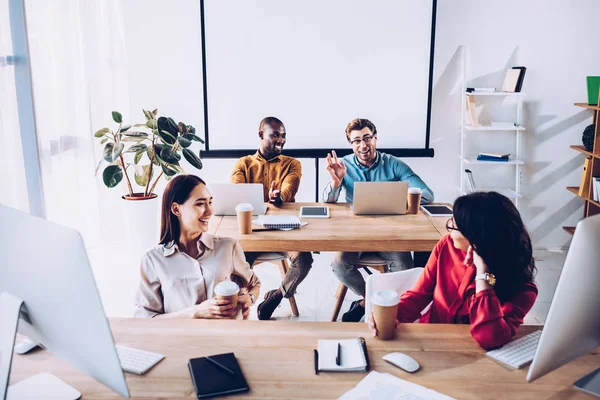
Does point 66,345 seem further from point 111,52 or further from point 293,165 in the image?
point 111,52

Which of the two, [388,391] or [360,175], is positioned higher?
[360,175]

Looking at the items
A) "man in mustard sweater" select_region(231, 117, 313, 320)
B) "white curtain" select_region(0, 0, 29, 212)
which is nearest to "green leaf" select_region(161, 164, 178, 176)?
"man in mustard sweater" select_region(231, 117, 313, 320)

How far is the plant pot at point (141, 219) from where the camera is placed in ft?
11.5

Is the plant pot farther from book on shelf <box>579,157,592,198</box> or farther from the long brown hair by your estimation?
book on shelf <box>579,157,592,198</box>

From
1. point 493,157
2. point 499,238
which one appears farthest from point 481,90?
point 499,238

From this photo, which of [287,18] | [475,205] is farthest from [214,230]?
[287,18]

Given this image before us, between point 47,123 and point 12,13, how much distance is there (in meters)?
0.67

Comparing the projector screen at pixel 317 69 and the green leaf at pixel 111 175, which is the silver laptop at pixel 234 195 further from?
the projector screen at pixel 317 69

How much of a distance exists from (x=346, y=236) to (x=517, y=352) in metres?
1.22

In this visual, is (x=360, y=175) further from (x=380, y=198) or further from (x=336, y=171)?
(x=380, y=198)

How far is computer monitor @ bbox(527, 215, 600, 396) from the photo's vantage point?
111 centimetres

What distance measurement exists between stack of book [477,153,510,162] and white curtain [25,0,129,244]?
2.87 metres

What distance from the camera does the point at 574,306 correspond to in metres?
1.15

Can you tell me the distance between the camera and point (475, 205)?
A: 161cm
